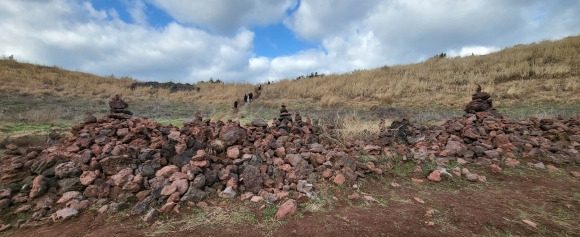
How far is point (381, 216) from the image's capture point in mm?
2922

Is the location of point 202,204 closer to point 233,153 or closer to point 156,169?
point 156,169

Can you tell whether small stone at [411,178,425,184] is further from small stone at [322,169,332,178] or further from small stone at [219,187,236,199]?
small stone at [219,187,236,199]

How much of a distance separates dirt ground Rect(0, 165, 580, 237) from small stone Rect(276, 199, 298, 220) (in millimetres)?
62

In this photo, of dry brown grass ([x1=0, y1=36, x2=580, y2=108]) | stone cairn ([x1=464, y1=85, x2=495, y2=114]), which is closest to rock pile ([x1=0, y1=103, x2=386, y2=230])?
stone cairn ([x1=464, y1=85, x2=495, y2=114])

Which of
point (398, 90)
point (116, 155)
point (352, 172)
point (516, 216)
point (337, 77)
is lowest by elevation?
point (516, 216)

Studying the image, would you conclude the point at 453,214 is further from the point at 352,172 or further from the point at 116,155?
the point at 116,155

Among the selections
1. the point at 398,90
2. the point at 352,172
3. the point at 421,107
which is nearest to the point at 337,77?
the point at 398,90

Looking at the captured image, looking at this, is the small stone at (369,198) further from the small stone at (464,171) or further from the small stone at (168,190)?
the small stone at (168,190)

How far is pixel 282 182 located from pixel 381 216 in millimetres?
1194

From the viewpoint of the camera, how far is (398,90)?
14141 millimetres

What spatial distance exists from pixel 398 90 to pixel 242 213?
12647mm

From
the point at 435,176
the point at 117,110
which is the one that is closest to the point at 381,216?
the point at 435,176

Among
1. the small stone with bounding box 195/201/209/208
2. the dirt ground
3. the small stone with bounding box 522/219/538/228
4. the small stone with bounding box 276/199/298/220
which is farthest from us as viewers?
the small stone with bounding box 195/201/209/208

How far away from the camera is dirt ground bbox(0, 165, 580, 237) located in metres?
2.65
